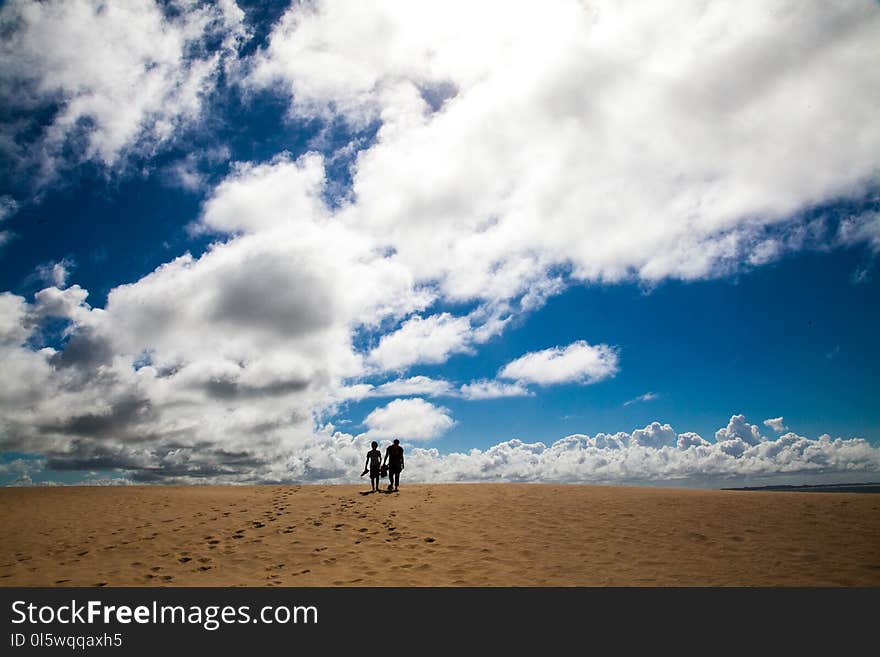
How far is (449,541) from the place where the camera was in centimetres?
1430

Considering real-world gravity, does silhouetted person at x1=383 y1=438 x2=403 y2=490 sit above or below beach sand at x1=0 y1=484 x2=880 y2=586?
above

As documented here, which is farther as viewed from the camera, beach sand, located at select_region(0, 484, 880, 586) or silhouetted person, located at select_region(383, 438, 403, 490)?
silhouetted person, located at select_region(383, 438, 403, 490)

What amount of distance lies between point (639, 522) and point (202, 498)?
2005 centimetres

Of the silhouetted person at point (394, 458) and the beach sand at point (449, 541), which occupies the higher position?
the silhouetted person at point (394, 458)

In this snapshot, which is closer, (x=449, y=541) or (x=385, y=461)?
(x=449, y=541)

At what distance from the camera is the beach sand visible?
37.1 ft

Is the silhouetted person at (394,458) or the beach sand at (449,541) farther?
the silhouetted person at (394,458)

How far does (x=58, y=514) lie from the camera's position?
64.5 ft

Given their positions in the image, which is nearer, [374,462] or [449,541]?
[449,541]

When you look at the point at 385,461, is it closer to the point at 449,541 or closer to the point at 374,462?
the point at 374,462

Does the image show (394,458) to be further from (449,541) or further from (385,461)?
(449,541)

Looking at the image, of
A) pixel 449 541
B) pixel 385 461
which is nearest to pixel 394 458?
pixel 385 461

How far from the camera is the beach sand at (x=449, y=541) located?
1130 cm
